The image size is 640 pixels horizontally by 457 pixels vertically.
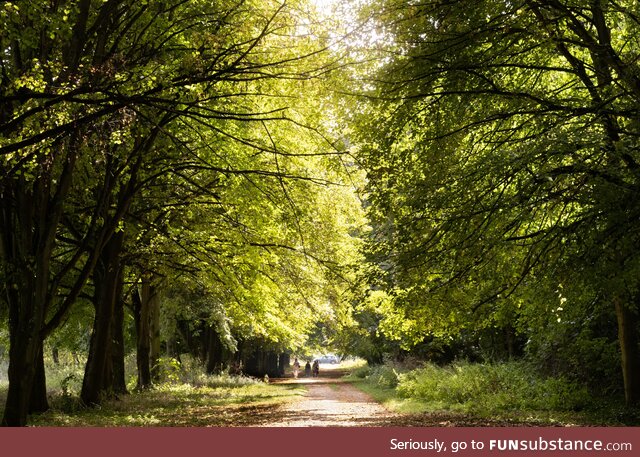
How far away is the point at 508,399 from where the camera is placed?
49.7 ft

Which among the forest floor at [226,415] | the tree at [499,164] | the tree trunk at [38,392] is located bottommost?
the forest floor at [226,415]

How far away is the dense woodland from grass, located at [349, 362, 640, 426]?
0.69 metres

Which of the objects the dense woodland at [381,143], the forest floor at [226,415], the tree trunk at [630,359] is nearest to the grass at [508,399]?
the tree trunk at [630,359]

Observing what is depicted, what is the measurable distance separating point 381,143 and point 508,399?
867cm

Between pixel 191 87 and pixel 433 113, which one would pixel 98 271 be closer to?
pixel 191 87

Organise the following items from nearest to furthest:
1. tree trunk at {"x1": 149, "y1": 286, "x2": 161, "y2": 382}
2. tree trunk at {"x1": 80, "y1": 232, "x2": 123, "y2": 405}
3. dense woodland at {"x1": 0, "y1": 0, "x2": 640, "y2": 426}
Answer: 1. dense woodland at {"x1": 0, "y1": 0, "x2": 640, "y2": 426}
2. tree trunk at {"x1": 80, "y1": 232, "x2": 123, "y2": 405}
3. tree trunk at {"x1": 149, "y1": 286, "x2": 161, "y2": 382}

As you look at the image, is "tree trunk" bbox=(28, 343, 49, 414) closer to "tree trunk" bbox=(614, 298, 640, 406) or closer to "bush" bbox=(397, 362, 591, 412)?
"bush" bbox=(397, 362, 591, 412)

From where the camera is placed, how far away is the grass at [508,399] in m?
12.1

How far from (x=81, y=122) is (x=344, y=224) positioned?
38.4 feet

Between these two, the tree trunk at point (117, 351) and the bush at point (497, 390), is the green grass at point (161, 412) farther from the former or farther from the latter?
the bush at point (497, 390)

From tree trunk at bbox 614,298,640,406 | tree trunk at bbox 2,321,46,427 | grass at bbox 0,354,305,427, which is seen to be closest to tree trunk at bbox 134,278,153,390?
grass at bbox 0,354,305,427

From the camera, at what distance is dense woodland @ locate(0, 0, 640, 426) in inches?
324

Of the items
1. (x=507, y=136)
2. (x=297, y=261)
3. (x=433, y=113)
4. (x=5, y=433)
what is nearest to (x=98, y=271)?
(x=297, y=261)

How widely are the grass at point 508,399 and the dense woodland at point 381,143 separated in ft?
2.25
